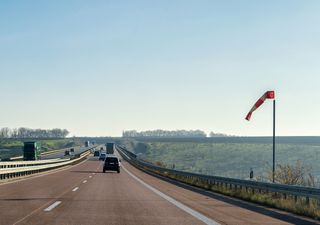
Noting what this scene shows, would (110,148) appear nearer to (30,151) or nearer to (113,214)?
(30,151)

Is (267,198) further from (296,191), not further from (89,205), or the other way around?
(89,205)

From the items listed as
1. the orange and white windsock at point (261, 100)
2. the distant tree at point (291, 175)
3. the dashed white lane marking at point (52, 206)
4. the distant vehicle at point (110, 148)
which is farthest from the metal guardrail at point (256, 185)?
the distant vehicle at point (110, 148)

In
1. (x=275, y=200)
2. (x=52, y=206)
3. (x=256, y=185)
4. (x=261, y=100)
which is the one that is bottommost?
(x=275, y=200)

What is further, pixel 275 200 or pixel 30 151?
pixel 30 151

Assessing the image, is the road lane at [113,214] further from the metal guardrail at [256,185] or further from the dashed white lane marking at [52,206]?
the metal guardrail at [256,185]

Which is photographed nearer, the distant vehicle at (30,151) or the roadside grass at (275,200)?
the roadside grass at (275,200)

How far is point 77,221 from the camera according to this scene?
1205 cm

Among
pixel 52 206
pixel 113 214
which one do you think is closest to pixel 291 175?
pixel 52 206

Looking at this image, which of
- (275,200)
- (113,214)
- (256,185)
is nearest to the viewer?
(113,214)

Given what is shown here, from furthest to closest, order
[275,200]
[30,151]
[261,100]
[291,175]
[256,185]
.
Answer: [30,151] < [291,175] < [261,100] < [256,185] < [275,200]

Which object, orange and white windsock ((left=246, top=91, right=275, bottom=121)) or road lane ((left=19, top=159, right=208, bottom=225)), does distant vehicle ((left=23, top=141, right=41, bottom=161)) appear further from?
road lane ((left=19, top=159, right=208, bottom=225))

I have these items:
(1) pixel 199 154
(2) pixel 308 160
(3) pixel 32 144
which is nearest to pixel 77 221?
(3) pixel 32 144

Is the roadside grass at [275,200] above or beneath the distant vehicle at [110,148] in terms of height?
above

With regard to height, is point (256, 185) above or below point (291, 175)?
below
